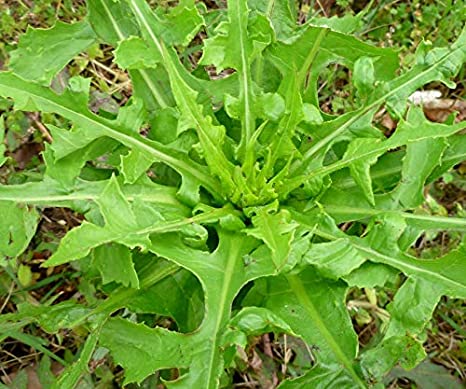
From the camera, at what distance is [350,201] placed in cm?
142

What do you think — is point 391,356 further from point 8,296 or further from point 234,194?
point 8,296

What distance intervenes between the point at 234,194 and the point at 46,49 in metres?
0.54

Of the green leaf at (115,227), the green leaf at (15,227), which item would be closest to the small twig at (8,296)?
the green leaf at (15,227)

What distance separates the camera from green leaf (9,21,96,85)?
1478 mm

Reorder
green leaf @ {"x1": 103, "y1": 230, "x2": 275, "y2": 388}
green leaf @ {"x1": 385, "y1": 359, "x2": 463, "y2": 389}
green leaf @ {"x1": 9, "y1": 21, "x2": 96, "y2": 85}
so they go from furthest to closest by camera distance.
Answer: green leaf @ {"x1": 385, "y1": 359, "x2": 463, "y2": 389} < green leaf @ {"x1": 9, "y1": 21, "x2": 96, "y2": 85} < green leaf @ {"x1": 103, "y1": 230, "x2": 275, "y2": 388}

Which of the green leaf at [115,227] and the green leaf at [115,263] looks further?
the green leaf at [115,263]

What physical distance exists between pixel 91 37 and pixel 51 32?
0.09 m

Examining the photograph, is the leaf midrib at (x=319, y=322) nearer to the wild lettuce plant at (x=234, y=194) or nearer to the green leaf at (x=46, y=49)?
the wild lettuce plant at (x=234, y=194)

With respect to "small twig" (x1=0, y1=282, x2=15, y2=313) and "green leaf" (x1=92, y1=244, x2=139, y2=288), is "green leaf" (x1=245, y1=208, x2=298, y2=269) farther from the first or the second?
"small twig" (x1=0, y1=282, x2=15, y2=313)

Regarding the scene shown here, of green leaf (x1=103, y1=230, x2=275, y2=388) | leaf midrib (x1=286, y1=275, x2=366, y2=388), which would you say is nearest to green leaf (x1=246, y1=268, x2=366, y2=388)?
leaf midrib (x1=286, y1=275, x2=366, y2=388)

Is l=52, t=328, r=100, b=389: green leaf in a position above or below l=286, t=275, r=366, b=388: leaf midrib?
above

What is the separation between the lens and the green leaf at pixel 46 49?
58.2 inches

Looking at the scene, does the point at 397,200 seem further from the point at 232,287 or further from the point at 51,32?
the point at 51,32

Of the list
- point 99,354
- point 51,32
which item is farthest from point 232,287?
point 51,32
